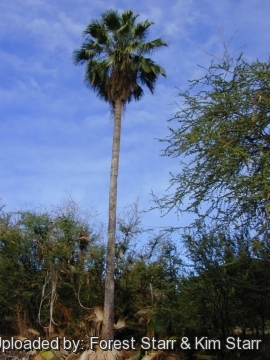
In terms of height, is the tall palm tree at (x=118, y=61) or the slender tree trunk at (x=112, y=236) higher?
the tall palm tree at (x=118, y=61)

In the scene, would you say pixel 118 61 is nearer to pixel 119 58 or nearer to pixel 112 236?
pixel 119 58

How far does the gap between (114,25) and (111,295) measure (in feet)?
38.3

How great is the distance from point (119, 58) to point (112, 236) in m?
7.72

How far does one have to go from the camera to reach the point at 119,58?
774 inches

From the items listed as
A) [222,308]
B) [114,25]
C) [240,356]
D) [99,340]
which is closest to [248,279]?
[222,308]

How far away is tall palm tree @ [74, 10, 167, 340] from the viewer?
1973cm

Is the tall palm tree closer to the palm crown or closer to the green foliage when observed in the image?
the palm crown

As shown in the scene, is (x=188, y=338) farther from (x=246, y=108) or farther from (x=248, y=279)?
(x=246, y=108)

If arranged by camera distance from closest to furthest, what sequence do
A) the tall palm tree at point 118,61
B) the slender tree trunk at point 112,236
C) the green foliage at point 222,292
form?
the green foliage at point 222,292, the slender tree trunk at point 112,236, the tall palm tree at point 118,61

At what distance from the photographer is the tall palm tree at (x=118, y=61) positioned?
1973 centimetres

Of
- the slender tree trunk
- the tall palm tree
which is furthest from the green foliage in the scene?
the tall palm tree

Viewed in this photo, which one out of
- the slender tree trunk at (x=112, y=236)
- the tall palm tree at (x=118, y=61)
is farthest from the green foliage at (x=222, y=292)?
the tall palm tree at (x=118, y=61)

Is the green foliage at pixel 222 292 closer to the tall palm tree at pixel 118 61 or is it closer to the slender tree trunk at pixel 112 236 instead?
the slender tree trunk at pixel 112 236

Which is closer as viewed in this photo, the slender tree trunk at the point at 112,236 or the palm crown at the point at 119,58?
the slender tree trunk at the point at 112,236
